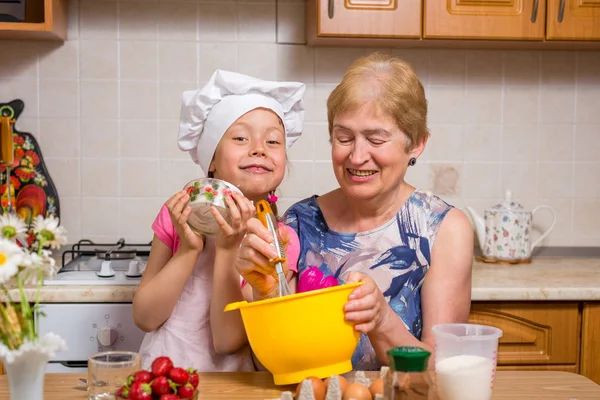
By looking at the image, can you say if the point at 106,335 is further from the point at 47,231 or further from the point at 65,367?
the point at 47,231

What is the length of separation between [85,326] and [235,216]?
2.70 ft

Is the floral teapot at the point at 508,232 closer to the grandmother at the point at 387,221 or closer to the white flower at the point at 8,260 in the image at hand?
the grandmother at the point at 387,221

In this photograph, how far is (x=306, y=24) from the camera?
8.17ft

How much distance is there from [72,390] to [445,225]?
0.83 metres

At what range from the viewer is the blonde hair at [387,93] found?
148 cm

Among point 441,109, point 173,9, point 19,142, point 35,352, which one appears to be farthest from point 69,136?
point 35,352

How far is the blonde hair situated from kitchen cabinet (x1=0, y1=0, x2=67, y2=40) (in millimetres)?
1086

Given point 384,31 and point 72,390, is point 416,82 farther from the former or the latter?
point 72,390

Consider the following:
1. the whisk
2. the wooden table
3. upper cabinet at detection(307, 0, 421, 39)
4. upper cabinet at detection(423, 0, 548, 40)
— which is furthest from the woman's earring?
upper cabinet at detection(423, 0, 548, 40)

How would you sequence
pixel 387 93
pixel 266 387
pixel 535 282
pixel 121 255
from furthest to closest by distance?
pixel 121 255
pixel 535 282
pixel 387 93
pixel 266 387

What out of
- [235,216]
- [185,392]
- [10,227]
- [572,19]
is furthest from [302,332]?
[572,19]

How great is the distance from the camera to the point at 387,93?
1.48 metres

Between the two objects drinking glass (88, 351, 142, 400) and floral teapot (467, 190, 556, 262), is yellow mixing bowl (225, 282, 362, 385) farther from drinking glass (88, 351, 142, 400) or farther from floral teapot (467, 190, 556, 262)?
floral teapot (467, 190, 556, 262)

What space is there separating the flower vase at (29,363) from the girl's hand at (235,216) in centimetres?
48
